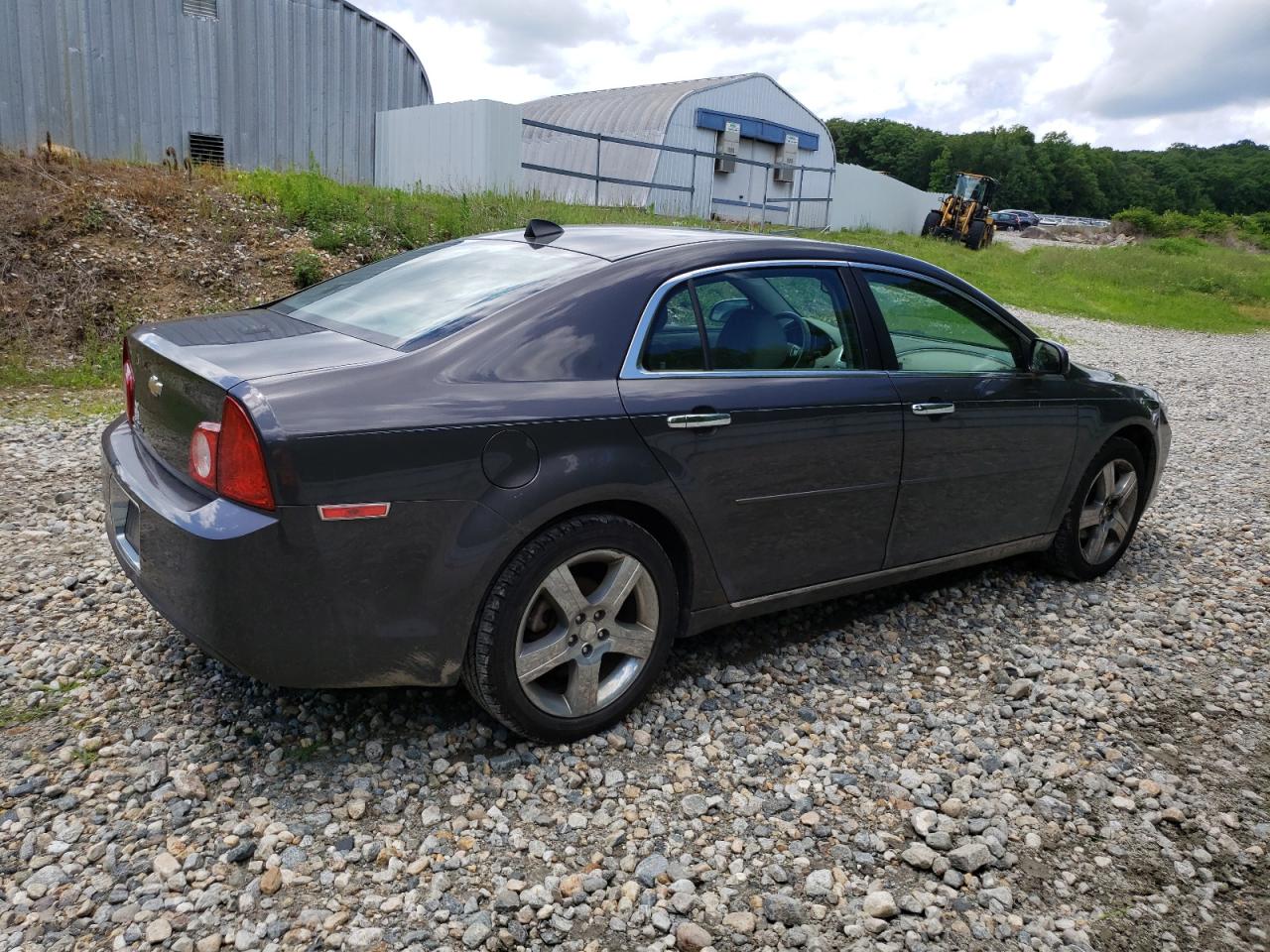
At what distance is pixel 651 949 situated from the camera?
2.43 m

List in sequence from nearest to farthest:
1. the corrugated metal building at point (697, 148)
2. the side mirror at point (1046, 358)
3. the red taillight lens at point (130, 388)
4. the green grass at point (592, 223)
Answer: the red taillight lens at point (130, 388)
the side mirror at point (1046, 358)
the green grass at point (592, 223)
the corrugated metal building at point (697, 148)

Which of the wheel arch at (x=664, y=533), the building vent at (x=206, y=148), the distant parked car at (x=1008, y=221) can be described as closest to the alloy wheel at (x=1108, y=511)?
the wheel arch at (x=664, y=533)

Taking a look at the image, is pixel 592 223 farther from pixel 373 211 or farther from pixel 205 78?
pixel 205 78

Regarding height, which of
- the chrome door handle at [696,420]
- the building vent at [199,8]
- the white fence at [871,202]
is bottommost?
the chrome door handle at [696,420]

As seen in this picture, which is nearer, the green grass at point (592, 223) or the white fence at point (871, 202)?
the green grass at point (592, 223)

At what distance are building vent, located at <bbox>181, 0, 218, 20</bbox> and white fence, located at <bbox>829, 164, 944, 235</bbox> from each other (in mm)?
18777

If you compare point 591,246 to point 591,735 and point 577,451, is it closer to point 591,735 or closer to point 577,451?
point 577,451

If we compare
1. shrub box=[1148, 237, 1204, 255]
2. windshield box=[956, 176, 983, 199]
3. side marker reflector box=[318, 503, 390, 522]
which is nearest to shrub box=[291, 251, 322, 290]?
side marker reflector box=[318, 503, 390, 522]

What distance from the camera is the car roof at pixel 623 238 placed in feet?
11.6

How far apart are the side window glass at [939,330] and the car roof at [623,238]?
1.80 ft

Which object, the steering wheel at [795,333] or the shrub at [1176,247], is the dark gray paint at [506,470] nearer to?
the steering wheel at [795,333]

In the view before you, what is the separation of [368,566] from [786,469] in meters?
1.55

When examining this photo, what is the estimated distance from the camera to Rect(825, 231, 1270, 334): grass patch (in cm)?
2214

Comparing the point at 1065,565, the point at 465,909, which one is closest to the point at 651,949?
the point at 465,909
